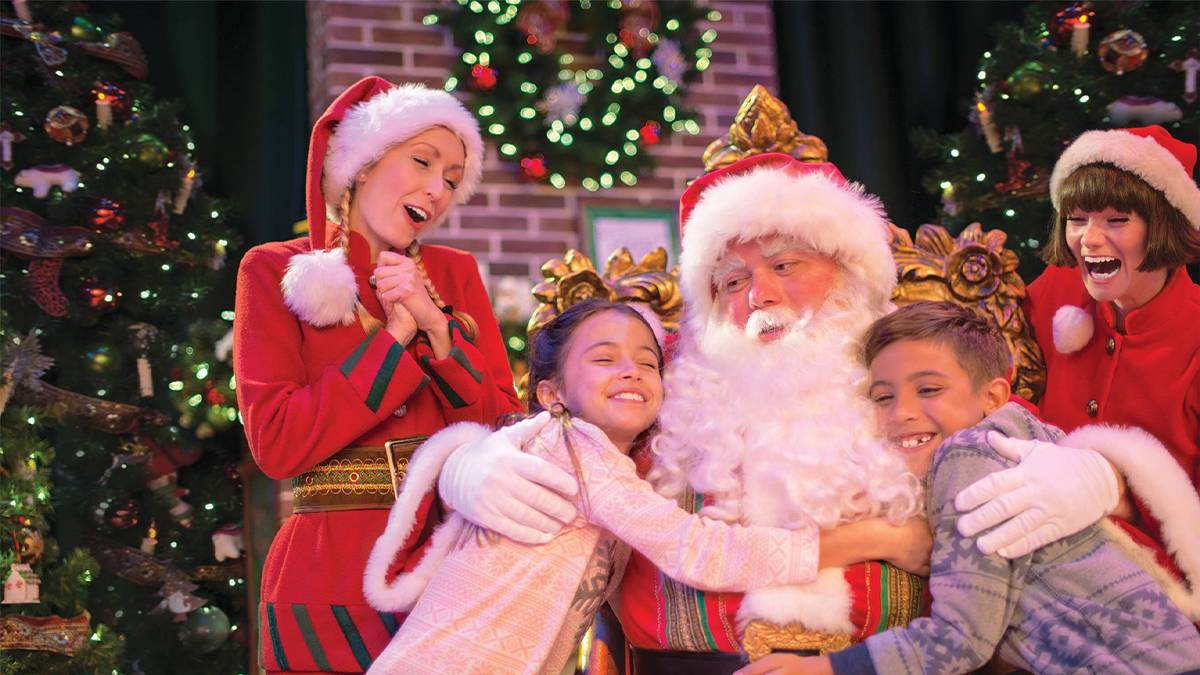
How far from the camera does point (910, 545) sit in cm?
232

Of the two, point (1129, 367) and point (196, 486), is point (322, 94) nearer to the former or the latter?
point (196, 486)

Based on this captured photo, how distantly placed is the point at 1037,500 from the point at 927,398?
316 mm

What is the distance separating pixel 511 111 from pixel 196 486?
1939mm

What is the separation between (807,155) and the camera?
325 centimetres

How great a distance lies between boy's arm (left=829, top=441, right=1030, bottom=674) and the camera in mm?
2131

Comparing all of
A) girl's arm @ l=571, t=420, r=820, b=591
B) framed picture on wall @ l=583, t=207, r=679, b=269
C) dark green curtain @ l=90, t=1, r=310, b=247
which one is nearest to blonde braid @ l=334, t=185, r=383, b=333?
girl's arm @ l=571, t=420, r=820, b=591

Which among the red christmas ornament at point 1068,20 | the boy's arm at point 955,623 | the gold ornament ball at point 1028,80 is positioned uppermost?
the red christmas ornament at point 1068,20

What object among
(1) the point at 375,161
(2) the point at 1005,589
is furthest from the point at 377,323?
(2) the point at 1005,589

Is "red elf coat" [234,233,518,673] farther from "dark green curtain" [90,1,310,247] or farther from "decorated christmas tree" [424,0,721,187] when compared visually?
"dark green curtain" [90,1,310,247]

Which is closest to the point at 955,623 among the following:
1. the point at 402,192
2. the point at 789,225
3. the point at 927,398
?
the point at 927,398

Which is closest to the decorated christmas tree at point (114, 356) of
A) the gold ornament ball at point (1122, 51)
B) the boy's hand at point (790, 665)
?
the boy's hand at point (790, 665)

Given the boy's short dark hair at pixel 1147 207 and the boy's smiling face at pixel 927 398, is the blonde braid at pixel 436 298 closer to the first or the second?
the boy's smiling face at pixel 927 398

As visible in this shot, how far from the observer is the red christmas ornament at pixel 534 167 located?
508 cm

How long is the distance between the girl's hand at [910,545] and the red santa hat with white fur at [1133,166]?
102 cm
